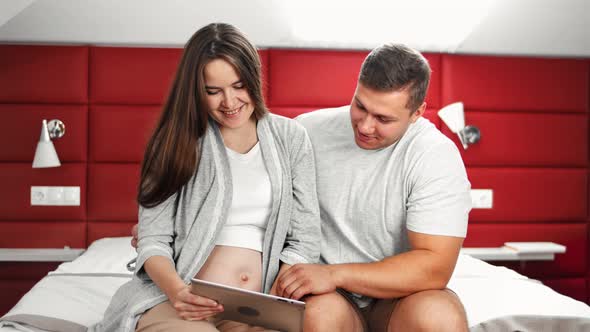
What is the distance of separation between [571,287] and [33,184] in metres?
2.83

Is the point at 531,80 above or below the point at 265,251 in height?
above

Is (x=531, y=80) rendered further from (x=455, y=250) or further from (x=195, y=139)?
(x=195, y=139)

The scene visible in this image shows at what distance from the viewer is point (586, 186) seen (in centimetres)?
326

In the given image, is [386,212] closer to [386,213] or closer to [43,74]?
[386,213]

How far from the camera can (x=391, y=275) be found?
59.7 inches

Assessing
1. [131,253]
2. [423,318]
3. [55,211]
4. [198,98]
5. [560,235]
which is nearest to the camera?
[423,318]

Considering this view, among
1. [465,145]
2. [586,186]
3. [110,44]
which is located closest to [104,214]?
[110,44]

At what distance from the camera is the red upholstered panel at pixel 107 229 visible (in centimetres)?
308

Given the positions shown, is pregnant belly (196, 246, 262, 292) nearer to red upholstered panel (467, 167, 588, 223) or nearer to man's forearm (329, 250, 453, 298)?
man's forearm (329, 250, 453, 298)

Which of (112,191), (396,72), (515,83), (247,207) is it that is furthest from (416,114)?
(112,191)

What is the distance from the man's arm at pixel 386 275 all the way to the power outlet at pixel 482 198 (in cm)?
169

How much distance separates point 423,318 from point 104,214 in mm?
2081

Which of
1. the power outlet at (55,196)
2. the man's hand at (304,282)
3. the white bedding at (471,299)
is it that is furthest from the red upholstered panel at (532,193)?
the power outlet at (55,196)

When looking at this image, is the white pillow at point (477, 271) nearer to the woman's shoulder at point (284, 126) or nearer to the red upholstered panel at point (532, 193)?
the red upholstered panel at point (532, 193)
